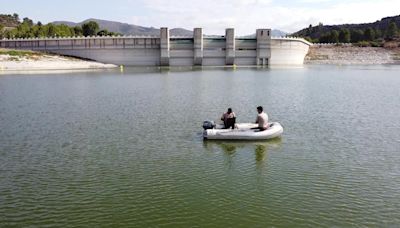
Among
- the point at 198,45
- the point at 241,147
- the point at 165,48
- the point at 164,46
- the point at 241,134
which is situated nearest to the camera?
the point at 241,147

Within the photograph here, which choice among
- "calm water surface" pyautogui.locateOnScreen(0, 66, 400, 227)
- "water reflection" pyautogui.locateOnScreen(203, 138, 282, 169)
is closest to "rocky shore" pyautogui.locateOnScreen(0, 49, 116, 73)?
"calm water surface" pyautogui.locateOnScreen(0, 66, 400, 227)

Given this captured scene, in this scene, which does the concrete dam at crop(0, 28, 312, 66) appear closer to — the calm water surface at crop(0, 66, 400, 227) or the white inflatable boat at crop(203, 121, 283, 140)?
the calm water surface at crop(0, 66, 400, 227)

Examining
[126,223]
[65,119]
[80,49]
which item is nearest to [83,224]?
[126,223]

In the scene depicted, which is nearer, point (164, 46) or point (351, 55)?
point (164, 46)

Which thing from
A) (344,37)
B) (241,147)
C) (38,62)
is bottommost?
(241,147)

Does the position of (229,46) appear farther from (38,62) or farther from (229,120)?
(229,120)

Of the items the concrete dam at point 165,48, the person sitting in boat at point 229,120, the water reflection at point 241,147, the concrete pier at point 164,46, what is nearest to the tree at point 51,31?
the concrete dam at point 165,48

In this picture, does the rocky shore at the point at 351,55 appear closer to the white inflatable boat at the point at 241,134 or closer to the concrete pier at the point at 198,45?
the concrete pier at the point at 198,45

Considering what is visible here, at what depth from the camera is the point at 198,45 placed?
130000mm

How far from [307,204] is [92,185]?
862 cm

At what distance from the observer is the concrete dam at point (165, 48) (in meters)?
131

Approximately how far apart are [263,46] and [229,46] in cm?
1164

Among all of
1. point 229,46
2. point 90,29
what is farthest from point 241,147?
point 90,29

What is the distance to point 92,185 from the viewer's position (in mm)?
16297
